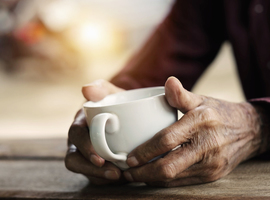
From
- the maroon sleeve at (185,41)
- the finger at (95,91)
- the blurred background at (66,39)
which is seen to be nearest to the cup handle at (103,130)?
the finger at (95,91)

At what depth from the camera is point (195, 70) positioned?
3.02ft

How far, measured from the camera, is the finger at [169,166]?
0.37 m

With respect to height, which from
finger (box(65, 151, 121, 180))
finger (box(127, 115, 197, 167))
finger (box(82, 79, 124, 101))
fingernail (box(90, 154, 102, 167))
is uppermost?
finger (box(82, 79, 124, 101))

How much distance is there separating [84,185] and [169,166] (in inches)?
7.0

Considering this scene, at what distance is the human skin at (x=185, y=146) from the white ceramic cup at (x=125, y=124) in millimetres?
12

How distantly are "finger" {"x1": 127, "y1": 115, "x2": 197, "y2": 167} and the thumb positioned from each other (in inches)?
0.8

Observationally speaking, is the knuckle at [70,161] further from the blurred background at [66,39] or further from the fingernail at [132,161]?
the blurred background at [66,39]

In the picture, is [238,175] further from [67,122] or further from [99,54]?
[99,54]

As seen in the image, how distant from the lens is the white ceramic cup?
36 centimetres

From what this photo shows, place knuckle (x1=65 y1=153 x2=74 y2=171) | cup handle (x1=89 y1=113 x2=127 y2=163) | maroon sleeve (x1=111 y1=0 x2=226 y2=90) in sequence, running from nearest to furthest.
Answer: cup handle (x1=89 y1=113 x2=127 y2=163)
knuckle (x1=65 y1=153 x2=74 y2=171)
maroon sleeve (x1=111 y1=0 x2=226 y2=90)

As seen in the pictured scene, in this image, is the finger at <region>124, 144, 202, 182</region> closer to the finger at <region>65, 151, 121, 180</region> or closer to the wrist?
the finger at <region>65, 151, 121, 180</region>

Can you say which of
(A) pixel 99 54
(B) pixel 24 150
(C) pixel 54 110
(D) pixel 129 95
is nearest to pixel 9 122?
(C) pixel 54 110

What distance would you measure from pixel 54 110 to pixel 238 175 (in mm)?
2907

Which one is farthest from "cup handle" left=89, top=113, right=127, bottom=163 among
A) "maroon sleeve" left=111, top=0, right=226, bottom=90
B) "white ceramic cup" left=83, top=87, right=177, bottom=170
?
"maroon sleeve" left=111, top=0, right=226, bottom=90
